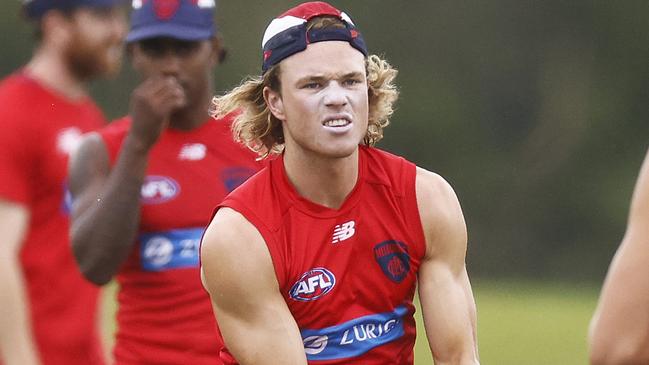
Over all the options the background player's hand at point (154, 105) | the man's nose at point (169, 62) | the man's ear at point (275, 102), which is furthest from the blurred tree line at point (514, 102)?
the man's ear at point (275, 102)

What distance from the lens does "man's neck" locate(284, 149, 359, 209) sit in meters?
5.13

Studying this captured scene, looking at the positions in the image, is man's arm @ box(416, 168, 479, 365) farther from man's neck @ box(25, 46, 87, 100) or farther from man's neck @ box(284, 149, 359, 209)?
man's neck @ box(25, 46, 87, 100)

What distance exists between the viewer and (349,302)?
4.96 m

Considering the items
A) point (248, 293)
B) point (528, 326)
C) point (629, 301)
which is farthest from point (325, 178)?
point (528, 326)

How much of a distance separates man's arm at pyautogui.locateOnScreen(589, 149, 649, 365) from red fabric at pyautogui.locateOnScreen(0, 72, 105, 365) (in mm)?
3677

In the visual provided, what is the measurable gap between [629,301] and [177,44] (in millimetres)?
3201

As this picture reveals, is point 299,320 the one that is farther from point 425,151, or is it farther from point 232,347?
point 425,151

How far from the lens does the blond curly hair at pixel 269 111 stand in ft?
17.9

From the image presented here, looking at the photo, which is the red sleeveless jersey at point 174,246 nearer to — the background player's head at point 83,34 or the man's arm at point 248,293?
the background player's head at point 83,34

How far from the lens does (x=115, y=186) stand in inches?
236

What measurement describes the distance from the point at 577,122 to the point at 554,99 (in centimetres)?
57

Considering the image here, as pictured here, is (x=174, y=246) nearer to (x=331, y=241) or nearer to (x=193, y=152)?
(x=193, y=152)

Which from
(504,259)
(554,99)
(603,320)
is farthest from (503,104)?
(603,320)

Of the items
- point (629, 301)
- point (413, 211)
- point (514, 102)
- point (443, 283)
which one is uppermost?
point (629, 301)
